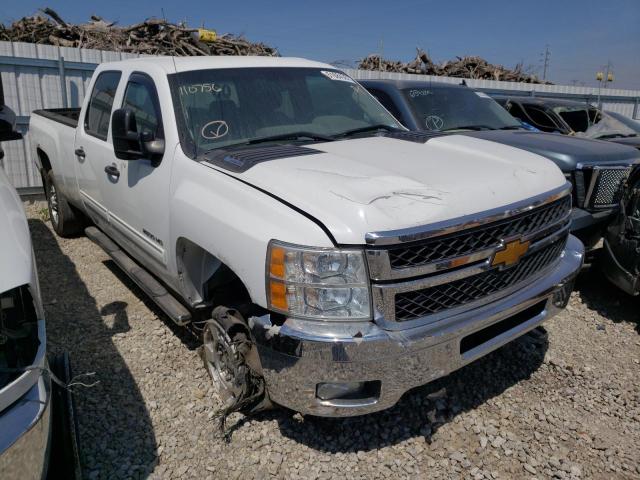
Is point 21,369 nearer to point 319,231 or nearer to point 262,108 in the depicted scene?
point 319,231

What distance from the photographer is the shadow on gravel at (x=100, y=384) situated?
2756 millimetres

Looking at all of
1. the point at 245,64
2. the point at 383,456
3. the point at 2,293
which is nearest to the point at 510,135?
the point at 245,64

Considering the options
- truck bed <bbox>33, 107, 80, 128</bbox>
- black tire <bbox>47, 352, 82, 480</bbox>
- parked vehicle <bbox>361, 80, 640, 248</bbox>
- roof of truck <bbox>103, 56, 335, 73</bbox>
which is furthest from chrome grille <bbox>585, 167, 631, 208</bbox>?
truck bed <bbox>33, 107, 80, 128</bbox>

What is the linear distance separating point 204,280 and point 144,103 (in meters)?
1.45

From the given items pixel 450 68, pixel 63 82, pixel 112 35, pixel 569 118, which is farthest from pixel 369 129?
pixel 450 68

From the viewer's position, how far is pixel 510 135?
18.2 ft

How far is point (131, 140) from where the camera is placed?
3.31 metres

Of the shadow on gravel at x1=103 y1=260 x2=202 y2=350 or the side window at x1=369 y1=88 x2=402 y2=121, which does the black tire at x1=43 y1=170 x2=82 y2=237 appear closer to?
the shadow on gravel at x1=103 y1=260 x2=202 y2=350

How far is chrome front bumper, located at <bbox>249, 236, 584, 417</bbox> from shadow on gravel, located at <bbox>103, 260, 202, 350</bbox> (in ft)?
4.03

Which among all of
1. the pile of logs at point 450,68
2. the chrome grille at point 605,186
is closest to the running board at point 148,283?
the chrome grille at point 605,186

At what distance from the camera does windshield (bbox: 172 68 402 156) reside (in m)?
3.30

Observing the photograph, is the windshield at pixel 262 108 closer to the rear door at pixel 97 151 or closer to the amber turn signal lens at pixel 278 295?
the rear door at pixel 97 151

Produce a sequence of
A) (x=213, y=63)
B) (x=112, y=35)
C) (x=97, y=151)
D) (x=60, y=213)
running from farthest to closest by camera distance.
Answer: (x=112, y=35), (x=60, y=213), (x=97, y=151), (x=213, y=63)

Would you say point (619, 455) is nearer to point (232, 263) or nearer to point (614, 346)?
point (614, 346)
